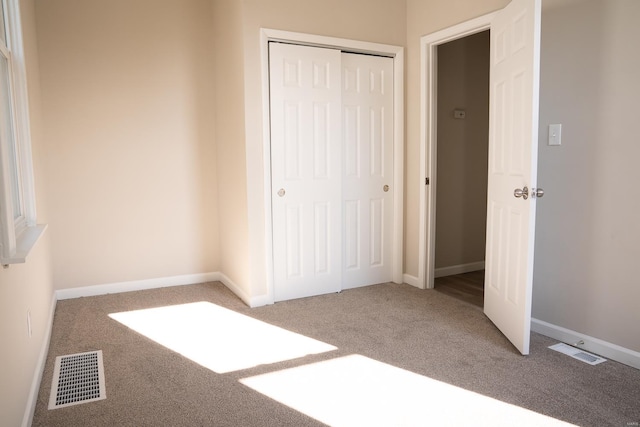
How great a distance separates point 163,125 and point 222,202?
0.88 metres

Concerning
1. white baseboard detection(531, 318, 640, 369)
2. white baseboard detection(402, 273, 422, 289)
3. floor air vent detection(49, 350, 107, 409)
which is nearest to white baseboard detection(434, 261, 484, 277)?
white baseboard detection(402, 273, 422, 289)

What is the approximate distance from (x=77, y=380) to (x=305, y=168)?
221 cm

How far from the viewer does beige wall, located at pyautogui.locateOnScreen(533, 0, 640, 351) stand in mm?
2568

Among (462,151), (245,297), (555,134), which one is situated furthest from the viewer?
(462,151)

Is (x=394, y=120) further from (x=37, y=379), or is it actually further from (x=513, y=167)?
(x=37, y=379)

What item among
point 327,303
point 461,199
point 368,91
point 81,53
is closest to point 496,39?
point 368,91

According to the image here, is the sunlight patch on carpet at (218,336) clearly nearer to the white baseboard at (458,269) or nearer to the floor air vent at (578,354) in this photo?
the floor air vent at (578,354)

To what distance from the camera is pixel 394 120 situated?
4254 mm

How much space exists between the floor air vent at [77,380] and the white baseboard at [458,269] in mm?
3157

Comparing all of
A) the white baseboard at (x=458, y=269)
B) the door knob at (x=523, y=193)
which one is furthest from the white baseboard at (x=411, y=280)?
the door knob at (x=523, y=193)

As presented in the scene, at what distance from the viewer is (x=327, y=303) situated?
3.79 meters

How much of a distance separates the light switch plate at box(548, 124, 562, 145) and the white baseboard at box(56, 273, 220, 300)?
10.4ft

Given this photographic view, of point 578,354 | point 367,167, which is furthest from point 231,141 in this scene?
point 578,354

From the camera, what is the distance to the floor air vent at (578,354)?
8.80 feet
